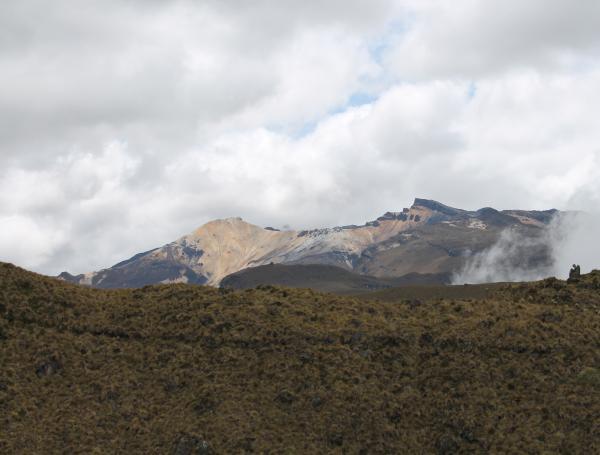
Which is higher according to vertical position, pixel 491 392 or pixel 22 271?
pixel 22 271

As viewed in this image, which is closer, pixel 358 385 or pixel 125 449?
pixel 125 449

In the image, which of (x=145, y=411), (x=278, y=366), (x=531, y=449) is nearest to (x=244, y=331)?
(x=278, y=366)

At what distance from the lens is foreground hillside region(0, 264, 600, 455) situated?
3441cm

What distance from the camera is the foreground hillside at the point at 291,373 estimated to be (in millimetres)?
34406

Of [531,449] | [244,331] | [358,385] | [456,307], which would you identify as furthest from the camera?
[456,307]

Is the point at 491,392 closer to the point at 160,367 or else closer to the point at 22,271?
the point at 160,367

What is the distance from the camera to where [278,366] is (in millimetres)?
39969

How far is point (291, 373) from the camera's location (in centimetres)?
3938

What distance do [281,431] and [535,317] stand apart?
19.1m

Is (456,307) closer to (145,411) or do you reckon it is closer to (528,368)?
(528,368)

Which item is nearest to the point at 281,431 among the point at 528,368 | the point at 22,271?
the point at 528,368

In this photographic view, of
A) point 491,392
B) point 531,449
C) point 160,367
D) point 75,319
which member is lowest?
point 531,449

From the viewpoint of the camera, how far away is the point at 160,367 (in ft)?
133

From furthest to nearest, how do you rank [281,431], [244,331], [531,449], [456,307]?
1. [456,307]
2. [244,331]
3. [281,431]
4. [531,449]
